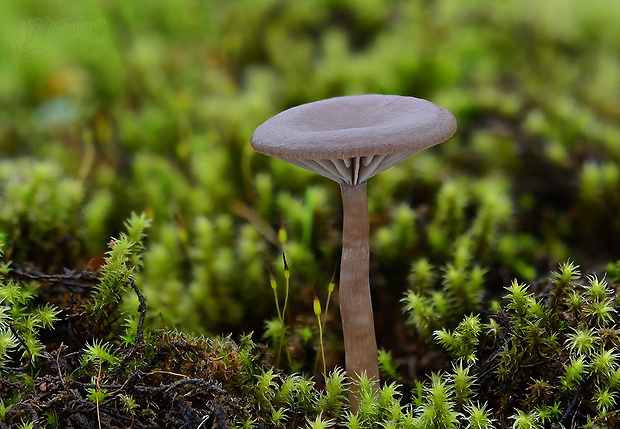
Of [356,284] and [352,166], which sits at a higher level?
[352,166]

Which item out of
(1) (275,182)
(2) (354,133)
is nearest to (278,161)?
(1) (275,182)

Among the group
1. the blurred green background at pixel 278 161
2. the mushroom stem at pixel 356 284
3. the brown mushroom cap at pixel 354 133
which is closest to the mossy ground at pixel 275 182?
the blurred green background at pixel 278 161

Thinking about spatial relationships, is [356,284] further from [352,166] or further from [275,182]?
[275,182]

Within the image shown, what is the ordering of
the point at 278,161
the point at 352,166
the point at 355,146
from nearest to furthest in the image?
1. the point at 355,146
2. the point at 352,166
3. the point at 278,161

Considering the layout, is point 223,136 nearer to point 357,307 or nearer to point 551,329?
point 357,307

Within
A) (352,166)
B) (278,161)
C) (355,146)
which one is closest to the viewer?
(355,146)

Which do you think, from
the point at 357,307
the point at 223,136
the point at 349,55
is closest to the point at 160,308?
the point at 357,307
